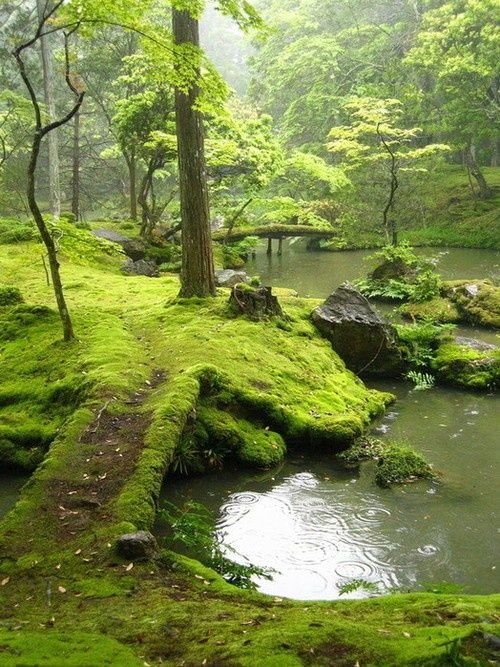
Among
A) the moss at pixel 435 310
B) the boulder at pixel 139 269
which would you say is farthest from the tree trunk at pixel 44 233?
the moss at pixel 435 310

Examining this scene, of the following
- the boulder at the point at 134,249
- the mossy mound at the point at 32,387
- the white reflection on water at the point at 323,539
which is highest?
the boulder at the point at 134,249

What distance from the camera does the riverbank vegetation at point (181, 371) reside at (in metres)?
3.05

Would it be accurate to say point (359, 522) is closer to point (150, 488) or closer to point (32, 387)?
point (150, 488)

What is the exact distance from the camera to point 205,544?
512 cm

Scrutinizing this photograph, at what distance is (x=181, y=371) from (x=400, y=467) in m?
2.91

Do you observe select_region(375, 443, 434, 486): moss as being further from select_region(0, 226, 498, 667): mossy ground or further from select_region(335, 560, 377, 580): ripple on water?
select_region(335, 560, 377, 580): ripple on water

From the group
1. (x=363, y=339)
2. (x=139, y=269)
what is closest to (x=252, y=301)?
(x=363, y=339)

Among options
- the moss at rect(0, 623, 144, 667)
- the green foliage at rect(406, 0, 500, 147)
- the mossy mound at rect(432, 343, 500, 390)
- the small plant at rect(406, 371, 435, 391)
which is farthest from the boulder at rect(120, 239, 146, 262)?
the moss at rect(0, 623, 144, 667)

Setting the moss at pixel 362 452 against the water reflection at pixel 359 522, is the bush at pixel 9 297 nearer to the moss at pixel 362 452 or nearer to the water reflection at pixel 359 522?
the water reflection at pixel 359 522

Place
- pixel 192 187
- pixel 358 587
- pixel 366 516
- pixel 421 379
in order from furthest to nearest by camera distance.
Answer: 1. pixel 421 379
2. pixel 192 187
3. pixel 366 516
4. pixel 358 587

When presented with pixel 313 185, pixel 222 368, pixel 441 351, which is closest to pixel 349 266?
pixel 313 185

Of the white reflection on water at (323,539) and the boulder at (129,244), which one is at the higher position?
the boulder at (129,244)

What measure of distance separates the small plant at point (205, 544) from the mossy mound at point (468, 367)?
5.89 m

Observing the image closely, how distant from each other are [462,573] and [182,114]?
774cm
